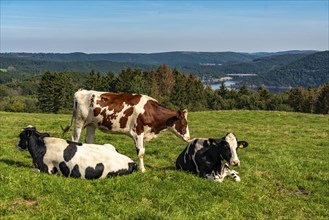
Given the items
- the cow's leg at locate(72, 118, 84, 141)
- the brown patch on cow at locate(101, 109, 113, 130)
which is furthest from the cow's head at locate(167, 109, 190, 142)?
the cow's leg at locate(72, 118, 84, 141)

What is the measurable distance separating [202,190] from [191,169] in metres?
1.87

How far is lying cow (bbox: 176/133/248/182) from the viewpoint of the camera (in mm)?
10406

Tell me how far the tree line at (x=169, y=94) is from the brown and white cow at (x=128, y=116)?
78738 millimetres

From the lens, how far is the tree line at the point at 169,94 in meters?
97.9

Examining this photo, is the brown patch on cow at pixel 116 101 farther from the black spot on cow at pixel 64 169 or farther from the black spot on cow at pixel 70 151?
the black spot on cow at pixel 64 169

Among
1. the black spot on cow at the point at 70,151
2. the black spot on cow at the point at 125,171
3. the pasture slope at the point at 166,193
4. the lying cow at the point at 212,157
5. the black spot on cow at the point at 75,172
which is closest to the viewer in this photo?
the pasture slope at the point at 166,193

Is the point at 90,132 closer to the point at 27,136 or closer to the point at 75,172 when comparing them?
the point at 27,136

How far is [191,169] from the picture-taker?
1122cm

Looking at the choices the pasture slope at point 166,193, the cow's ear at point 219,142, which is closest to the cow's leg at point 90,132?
the pasture slope at point 166,193

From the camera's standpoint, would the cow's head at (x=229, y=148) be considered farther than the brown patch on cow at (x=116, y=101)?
No

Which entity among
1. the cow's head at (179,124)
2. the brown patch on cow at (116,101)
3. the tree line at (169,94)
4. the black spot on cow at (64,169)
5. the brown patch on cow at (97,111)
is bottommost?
the tree line at (169,94)

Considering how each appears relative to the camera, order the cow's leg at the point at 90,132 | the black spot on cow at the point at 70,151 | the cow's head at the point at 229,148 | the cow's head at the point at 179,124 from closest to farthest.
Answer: the black spot on cow at the point at 70,151 < the cow's head at the point at 229,148 < the cow's head at the point at 179,124 < the cow's leg at the point at 90,132

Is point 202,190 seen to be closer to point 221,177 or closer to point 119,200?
point 221,177

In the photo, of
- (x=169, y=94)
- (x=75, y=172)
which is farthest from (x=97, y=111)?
(x=169, y=94)
